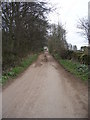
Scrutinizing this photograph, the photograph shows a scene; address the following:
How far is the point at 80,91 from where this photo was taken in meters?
8.20

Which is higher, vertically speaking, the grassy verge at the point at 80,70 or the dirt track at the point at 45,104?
the grassy verge at the point at 80,70

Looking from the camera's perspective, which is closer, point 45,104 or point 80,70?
point 45,104

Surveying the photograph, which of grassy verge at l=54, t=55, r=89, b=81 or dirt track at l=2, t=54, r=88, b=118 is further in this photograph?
grassy verge at l=54, t=55, r=89, b=81

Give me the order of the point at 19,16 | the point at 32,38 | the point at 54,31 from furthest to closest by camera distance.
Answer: the point at 54,31 < the point at 32,38 < the point at 19,16

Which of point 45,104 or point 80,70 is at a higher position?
point 80,70

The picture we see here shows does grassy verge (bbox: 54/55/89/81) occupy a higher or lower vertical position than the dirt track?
higher

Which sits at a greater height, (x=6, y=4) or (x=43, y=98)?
(x=6, y=4)

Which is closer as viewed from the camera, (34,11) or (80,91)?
(80,91)

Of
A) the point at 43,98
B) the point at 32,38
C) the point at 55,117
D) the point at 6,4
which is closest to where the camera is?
the point at 55,117

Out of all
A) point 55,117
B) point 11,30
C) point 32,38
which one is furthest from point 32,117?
point 32,38

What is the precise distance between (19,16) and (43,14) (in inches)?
115

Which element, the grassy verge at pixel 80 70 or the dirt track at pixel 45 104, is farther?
the grassy verge at pixel 80 70

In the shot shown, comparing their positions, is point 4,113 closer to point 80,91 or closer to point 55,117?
point 55,117

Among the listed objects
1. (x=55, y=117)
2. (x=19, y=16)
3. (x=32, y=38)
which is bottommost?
(x=55, y=117)
